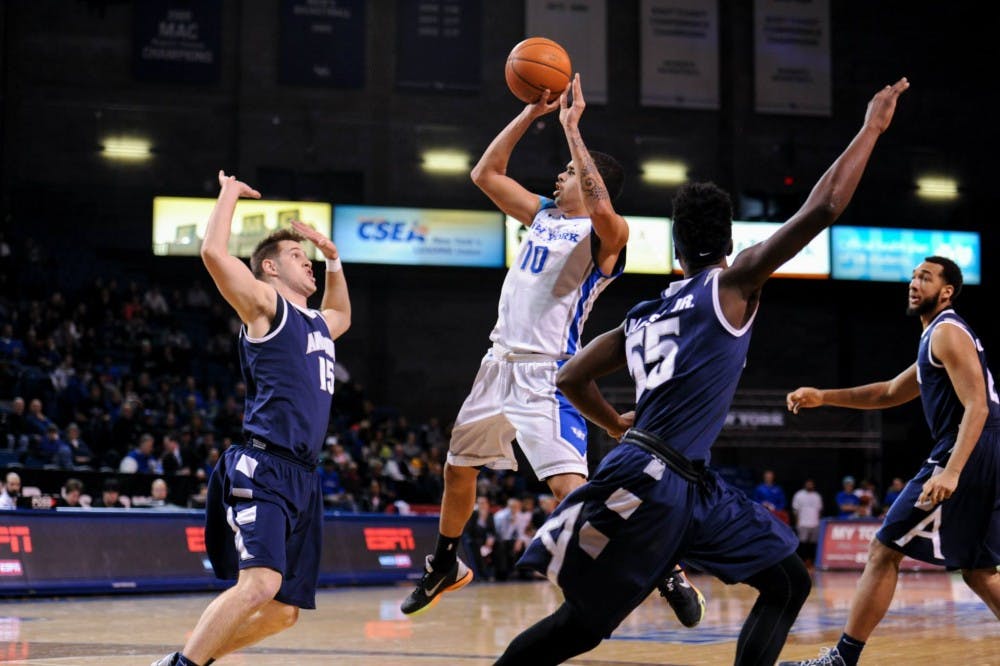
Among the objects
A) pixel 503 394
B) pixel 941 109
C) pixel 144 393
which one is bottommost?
pixel 144 393

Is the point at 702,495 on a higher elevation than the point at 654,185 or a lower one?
lower

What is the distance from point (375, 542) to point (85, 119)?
14327mm

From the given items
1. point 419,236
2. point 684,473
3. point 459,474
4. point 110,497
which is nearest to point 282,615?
point 459,474

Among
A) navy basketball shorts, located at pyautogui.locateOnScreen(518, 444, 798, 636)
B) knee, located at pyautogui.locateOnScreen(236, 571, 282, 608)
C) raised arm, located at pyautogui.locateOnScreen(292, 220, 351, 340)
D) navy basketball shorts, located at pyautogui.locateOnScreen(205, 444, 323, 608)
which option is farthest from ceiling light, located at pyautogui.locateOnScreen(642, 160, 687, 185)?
navy basketball shorts, located at pyautogui.locateOnScreen(518, 444, 798, 636)

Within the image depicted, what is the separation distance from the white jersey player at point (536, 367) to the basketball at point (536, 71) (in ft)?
0.65

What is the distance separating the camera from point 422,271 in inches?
1088

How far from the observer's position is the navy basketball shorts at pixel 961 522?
630 centimetres

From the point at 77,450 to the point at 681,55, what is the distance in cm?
1700

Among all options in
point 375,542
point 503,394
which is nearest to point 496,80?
point 375,542

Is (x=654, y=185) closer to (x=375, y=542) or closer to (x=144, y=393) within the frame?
(x=144, y=393)

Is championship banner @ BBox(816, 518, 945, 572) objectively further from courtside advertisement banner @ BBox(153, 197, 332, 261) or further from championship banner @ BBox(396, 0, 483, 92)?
championship banner @ BBox(396, 0, 483, 92)

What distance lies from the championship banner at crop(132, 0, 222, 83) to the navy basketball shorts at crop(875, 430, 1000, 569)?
76.5 feet

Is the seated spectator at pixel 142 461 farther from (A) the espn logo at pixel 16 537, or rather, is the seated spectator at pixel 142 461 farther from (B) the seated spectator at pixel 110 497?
(A) the espn logo at pixel 16 537

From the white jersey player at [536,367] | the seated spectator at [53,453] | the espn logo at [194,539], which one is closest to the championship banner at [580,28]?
the seated spectator at [53,453]
